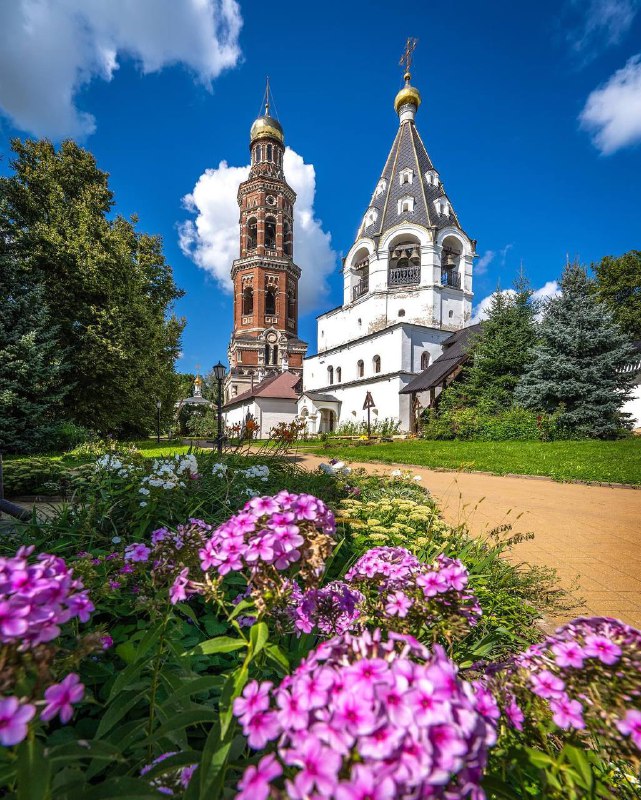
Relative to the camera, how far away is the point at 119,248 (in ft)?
49.2

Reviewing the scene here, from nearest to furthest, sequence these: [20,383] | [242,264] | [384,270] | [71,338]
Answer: [20,383], [71,338], [384,270], [242,264]

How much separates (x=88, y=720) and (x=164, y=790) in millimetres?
816

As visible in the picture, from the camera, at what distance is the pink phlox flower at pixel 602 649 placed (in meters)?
0.81

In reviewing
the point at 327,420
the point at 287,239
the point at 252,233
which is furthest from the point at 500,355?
the point at 252,233

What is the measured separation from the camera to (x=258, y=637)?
995mm

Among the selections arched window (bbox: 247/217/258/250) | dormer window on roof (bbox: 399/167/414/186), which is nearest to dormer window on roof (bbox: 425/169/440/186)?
dormer window on roof (bbox: 399/167/414/186)

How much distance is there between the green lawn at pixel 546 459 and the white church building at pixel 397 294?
11.5 m

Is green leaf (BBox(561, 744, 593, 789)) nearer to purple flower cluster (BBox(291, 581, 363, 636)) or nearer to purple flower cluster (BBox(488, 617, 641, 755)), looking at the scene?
purple flower cluster (BBox(488, 617, 641, 755))

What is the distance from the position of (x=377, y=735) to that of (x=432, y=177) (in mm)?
39413

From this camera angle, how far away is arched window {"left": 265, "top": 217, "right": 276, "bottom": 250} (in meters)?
45.9

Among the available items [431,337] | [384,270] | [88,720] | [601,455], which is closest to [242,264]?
[384,270]

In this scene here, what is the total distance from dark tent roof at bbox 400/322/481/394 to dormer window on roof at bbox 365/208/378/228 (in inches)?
528

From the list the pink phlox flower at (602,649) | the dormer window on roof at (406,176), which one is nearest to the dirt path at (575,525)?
the pink phlox flower at (602,649)

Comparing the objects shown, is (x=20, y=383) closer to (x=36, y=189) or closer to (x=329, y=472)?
(x=36, y=189)
